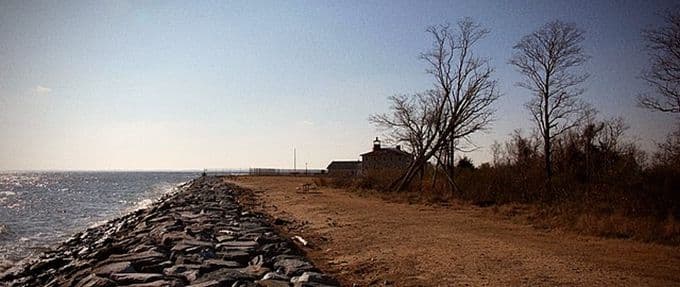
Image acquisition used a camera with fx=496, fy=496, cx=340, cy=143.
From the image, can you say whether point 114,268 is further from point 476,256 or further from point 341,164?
point 341,164

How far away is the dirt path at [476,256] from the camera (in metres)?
6.25

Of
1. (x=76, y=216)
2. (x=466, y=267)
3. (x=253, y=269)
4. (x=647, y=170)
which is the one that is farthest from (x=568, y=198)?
(x=76, y=216)

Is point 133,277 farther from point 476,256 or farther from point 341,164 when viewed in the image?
point 341,164

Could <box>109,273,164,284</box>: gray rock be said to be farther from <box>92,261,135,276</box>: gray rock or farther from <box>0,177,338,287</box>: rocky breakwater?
<box>92,261,135,276</box>: gray rock

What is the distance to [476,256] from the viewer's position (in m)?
7.61

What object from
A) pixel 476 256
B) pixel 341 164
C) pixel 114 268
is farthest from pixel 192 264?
pixel 341 164

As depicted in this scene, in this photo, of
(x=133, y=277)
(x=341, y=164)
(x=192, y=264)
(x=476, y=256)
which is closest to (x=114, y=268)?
(x=133, y=277)

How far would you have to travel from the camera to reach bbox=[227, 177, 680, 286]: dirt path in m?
6.25

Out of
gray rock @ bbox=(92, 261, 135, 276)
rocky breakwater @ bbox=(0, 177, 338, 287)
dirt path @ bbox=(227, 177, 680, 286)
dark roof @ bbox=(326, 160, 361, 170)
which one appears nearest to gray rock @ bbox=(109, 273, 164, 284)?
rocky breakwater @ bbox=(0, 177, 338, 287)

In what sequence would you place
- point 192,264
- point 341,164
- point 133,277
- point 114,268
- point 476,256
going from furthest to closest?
point 341,164, point 476,256, point 192,264, point 114,268, point 133,277

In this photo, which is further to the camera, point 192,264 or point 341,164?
point 341,164

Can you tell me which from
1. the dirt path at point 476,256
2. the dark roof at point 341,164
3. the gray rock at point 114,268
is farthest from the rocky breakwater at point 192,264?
the dark roof at point 341,164

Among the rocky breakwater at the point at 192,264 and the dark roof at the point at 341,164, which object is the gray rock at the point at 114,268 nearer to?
the rocky breakwater at the point at 192,264

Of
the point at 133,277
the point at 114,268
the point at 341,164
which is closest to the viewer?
the point at 133,277
